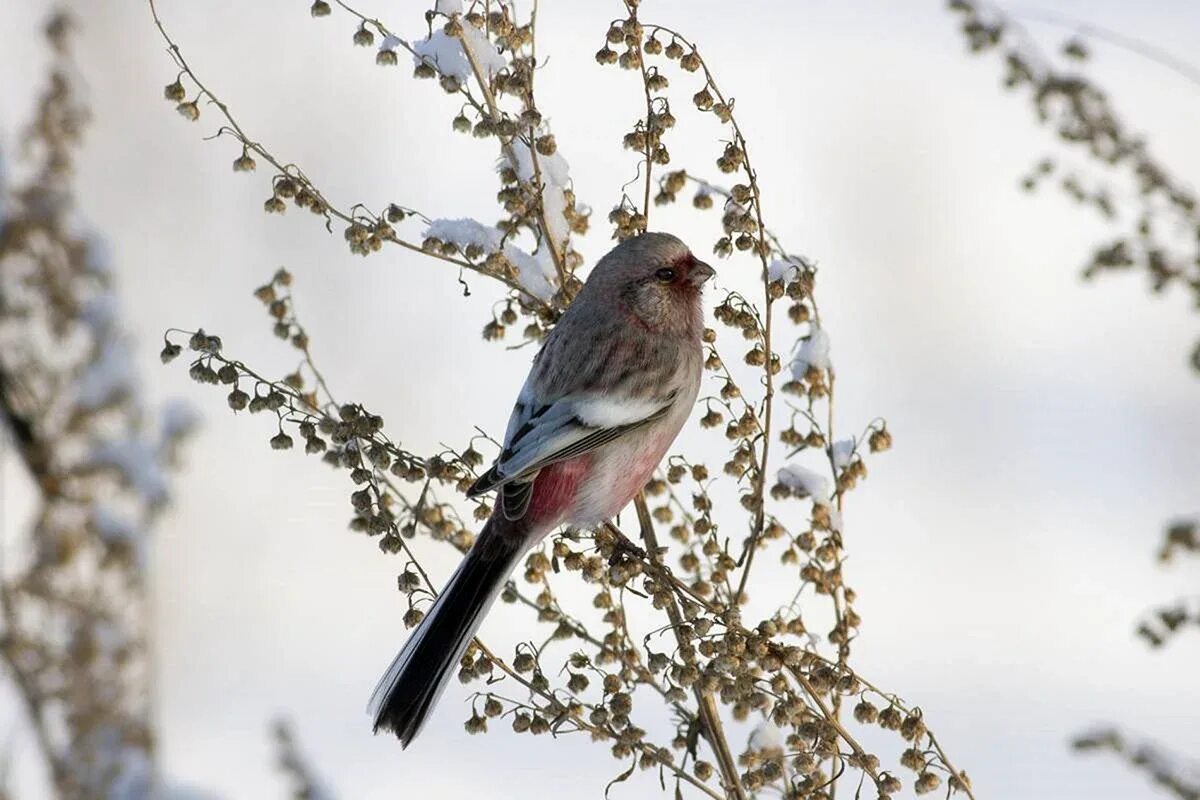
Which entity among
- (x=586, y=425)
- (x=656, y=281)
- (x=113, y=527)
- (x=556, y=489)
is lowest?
(x=113, y=527)

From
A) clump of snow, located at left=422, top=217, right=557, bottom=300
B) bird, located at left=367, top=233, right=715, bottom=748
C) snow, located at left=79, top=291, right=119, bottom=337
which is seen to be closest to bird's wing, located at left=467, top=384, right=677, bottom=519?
bird, located at left=367, top=233, right=715, bottom=748

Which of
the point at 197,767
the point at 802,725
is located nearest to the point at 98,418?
the point at 802,725

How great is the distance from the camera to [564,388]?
2998 millimetres

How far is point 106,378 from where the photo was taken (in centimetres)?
333

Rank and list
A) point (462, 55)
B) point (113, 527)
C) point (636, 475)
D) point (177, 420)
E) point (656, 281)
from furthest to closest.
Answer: point (177, 420) < point (113, 527) < point (656, 281) < point (636, 475) < point (462, 55)

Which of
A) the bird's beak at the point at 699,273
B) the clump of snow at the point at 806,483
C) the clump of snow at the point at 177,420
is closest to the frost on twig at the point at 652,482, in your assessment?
the clump of snow at the point at 806,483

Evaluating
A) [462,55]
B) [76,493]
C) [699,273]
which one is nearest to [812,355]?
[699,273]

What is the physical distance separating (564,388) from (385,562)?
367 cm

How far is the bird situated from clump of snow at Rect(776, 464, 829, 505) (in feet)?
1.11

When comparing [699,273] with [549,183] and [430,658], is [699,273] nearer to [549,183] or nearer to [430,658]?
[549,183]

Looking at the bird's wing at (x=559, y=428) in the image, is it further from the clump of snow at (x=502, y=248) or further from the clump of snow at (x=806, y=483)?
the clump of snow at (x=806, y=483)

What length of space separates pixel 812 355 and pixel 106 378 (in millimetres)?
1592

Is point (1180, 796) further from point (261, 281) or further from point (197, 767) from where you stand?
point (261, 281)

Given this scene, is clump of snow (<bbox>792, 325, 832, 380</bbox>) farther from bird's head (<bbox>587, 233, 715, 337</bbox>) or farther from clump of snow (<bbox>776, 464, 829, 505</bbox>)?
bird's head (<bbox>587, 233, 715, 337</bbox>)
